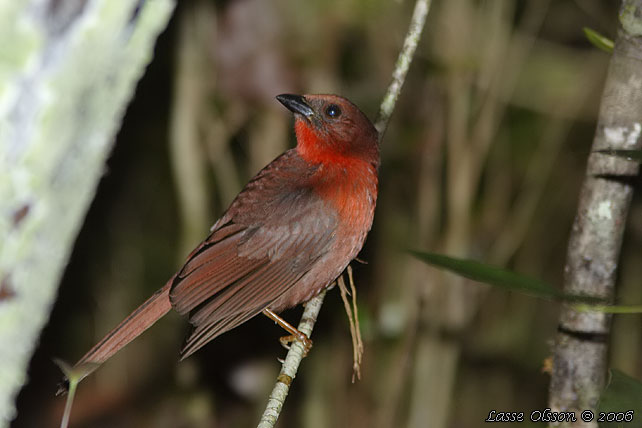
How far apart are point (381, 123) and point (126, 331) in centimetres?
136

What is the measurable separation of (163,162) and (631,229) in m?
3.37

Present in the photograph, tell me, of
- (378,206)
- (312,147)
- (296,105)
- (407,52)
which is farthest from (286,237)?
(378,206)

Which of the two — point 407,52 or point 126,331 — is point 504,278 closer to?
point 407,52

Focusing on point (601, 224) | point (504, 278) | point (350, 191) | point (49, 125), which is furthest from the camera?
point (350, 191)

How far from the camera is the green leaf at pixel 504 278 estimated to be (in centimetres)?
162

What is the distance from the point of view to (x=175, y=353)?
5367 millimetres

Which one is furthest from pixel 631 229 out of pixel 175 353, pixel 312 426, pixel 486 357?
pixel 175 353

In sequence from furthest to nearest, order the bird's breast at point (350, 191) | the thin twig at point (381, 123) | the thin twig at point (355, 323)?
the bird's breast at point (350, 191)
the thin twig at point (355, 323)
the thin twig at point (381, 123)

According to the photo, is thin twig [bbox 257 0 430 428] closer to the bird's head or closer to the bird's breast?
the bird's head

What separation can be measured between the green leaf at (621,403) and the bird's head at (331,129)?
168 centimetres

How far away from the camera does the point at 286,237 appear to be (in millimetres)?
3125

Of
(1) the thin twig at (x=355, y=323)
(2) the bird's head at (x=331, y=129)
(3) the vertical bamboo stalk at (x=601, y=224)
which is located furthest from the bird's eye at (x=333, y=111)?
(3) the vertical bamboo stalk at (x=601, y=224)

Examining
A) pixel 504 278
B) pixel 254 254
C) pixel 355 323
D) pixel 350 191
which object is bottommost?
pixel 355 323

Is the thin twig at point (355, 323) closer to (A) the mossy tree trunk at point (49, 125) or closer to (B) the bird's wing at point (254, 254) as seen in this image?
(B) the bird's wing at point (254, 254)
